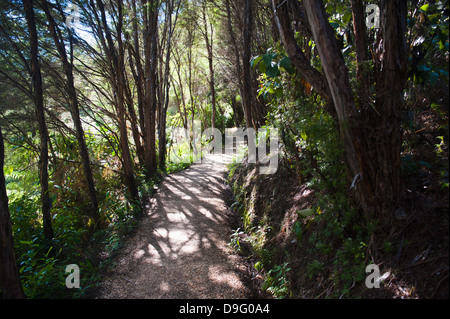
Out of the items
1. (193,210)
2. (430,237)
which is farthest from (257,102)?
(430,237)

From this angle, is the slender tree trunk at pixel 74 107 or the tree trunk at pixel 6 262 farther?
the slender tree trunk at pixel 74 107

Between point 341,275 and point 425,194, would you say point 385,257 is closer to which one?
point 341,275

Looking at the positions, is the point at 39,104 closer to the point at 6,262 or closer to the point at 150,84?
the point at 6,262

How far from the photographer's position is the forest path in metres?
3.50

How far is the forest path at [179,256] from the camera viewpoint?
3504 millimetres

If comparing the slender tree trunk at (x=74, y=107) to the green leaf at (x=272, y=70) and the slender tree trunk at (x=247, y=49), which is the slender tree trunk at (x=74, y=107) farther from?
the green leaf at (x=272, y=70)

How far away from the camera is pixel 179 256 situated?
170 inches

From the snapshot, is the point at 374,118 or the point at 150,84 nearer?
the point at 374,118

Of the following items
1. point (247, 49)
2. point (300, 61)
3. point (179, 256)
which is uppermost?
point (247, 49)

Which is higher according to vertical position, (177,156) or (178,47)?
(178,47)

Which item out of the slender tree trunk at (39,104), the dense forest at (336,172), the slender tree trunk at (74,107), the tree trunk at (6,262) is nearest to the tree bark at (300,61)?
the dense forest at (336,172)

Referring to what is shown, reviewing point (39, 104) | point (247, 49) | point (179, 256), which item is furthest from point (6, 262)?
point (247, 49)

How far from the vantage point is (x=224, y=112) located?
1989cm
